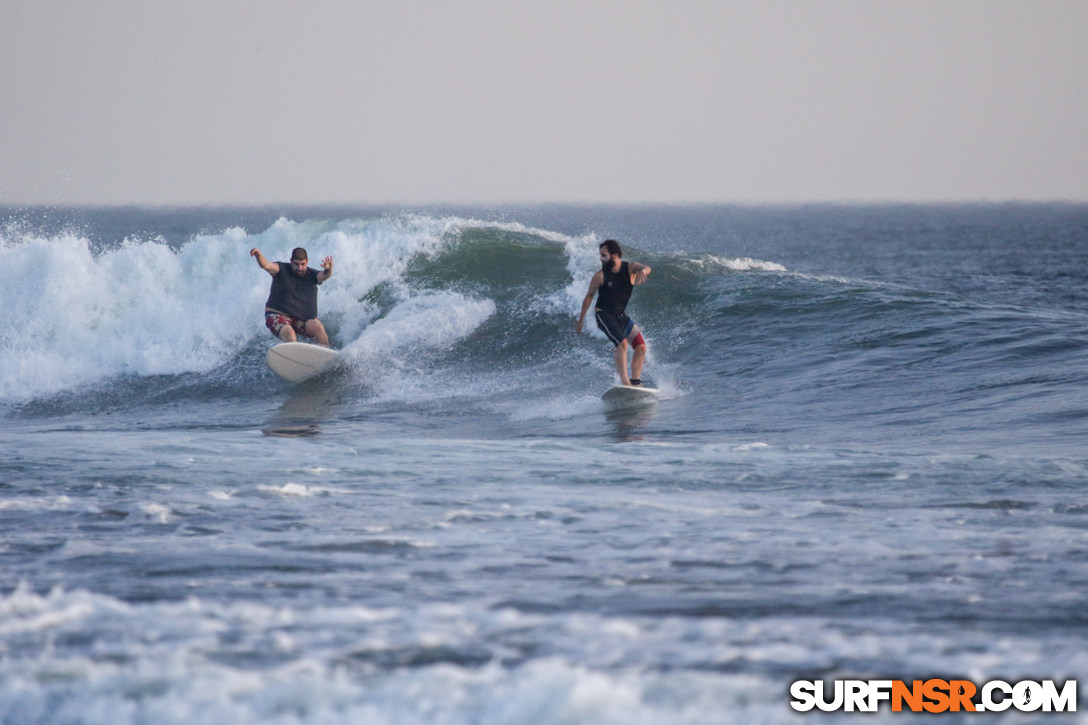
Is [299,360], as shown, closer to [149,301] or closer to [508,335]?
[508,335]

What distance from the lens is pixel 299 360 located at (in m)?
13.5

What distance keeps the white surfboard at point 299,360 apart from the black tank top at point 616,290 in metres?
4.12

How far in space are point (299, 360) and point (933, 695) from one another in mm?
10878

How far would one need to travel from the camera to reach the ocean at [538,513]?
384 centimetres

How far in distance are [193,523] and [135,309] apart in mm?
12135

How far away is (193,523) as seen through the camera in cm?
616

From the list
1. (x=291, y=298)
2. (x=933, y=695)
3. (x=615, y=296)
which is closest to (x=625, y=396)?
(x=615, y=296)

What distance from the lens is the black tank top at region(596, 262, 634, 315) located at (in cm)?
1127

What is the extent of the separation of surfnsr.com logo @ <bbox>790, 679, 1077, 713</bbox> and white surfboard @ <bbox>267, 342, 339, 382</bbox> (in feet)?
34.3

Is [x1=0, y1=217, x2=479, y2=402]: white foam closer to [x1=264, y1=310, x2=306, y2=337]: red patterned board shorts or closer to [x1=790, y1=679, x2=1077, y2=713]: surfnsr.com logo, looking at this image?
[x1=264, y1=310, x2=306, y2=337]: red patterned board shorts

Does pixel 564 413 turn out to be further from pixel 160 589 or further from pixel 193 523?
pixel 160 589

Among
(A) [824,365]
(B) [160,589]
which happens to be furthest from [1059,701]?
(A) [824,365]

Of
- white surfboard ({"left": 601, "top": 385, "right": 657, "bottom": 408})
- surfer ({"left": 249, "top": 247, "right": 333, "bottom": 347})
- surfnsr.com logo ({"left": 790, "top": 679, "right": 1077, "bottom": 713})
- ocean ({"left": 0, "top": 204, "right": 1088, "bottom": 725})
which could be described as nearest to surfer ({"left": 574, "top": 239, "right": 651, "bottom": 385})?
white surfboard ({"left": 601, "top": 385, "right": 657, "bottom": 408})

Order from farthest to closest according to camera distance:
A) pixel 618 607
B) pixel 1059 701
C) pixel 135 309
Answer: pixel 135 309
pixel 618 607
pixel 1059 701
